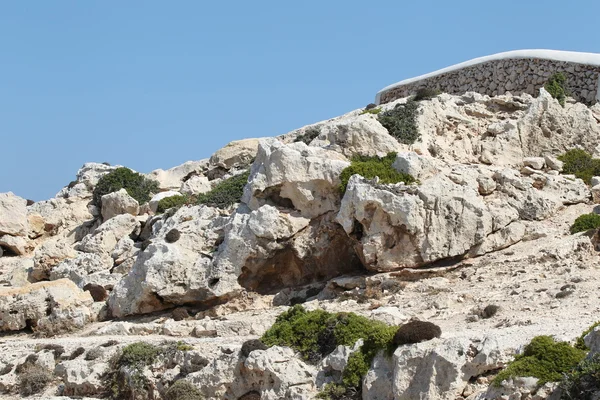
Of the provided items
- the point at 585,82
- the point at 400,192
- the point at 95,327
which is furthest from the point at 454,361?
the point at 585,82

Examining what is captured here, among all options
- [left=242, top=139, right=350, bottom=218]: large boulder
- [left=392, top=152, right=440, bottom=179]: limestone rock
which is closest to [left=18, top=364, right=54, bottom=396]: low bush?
[left=242, top=139, right=350, bottom=218]: large boulder

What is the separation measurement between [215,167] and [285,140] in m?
3.94

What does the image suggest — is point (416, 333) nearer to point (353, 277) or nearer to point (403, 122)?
point (353, 277)

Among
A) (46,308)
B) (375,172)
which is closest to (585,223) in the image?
(375,172)

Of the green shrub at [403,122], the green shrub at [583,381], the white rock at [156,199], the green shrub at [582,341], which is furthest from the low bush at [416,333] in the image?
the white rock at [156,199]

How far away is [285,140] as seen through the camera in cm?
4772

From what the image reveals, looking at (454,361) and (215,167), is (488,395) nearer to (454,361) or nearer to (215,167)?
(454,361)

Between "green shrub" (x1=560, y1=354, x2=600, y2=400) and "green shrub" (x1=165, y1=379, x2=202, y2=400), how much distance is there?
376 inches

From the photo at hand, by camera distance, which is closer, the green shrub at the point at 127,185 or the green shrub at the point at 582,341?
the green shrub at the point at 582,341

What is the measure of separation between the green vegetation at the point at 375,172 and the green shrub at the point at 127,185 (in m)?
18.6

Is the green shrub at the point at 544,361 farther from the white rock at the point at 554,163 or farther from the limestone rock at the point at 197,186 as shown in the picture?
the limestone rock at the point at 197,186

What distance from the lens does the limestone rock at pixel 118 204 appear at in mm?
41844

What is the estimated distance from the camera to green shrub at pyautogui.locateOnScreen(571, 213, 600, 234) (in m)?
28.3

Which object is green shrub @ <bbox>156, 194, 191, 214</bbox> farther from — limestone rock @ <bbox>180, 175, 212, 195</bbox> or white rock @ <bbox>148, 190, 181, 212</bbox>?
limestone rock @ <bbox>180, 175, 212, 195</bbox>
